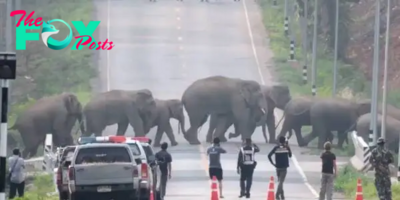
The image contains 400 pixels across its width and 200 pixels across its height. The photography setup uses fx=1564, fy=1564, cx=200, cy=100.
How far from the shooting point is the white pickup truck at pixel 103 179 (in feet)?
109

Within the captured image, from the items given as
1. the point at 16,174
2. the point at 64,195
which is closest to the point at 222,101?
the point at 16,174

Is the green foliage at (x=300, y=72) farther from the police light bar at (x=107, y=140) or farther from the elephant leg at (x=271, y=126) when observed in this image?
the police light bar at (x=107, y=140)

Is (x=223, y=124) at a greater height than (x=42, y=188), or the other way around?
(x=223, y=124)

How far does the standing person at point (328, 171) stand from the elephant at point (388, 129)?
52.6ft

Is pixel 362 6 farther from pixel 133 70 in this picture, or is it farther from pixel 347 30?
pixel 133 70

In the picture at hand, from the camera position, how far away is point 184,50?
79.9 meters

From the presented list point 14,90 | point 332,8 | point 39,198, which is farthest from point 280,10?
point 39,198

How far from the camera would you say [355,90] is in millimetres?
69000

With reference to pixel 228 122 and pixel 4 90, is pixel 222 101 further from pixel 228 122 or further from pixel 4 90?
pixel 4 90

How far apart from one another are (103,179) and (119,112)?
21894 mm

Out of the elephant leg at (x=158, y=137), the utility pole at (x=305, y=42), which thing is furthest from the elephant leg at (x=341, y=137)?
the utility pole at (x=305, y=42)

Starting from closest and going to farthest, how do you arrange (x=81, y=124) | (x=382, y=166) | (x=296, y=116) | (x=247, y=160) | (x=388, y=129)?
(x=382, y=166)
(x=247, y=160)
(x=388, y=129)
(x=81, y=124)
(x=296, y=116)

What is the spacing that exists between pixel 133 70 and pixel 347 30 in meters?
11.1

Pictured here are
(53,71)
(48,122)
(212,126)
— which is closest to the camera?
(48,122)
